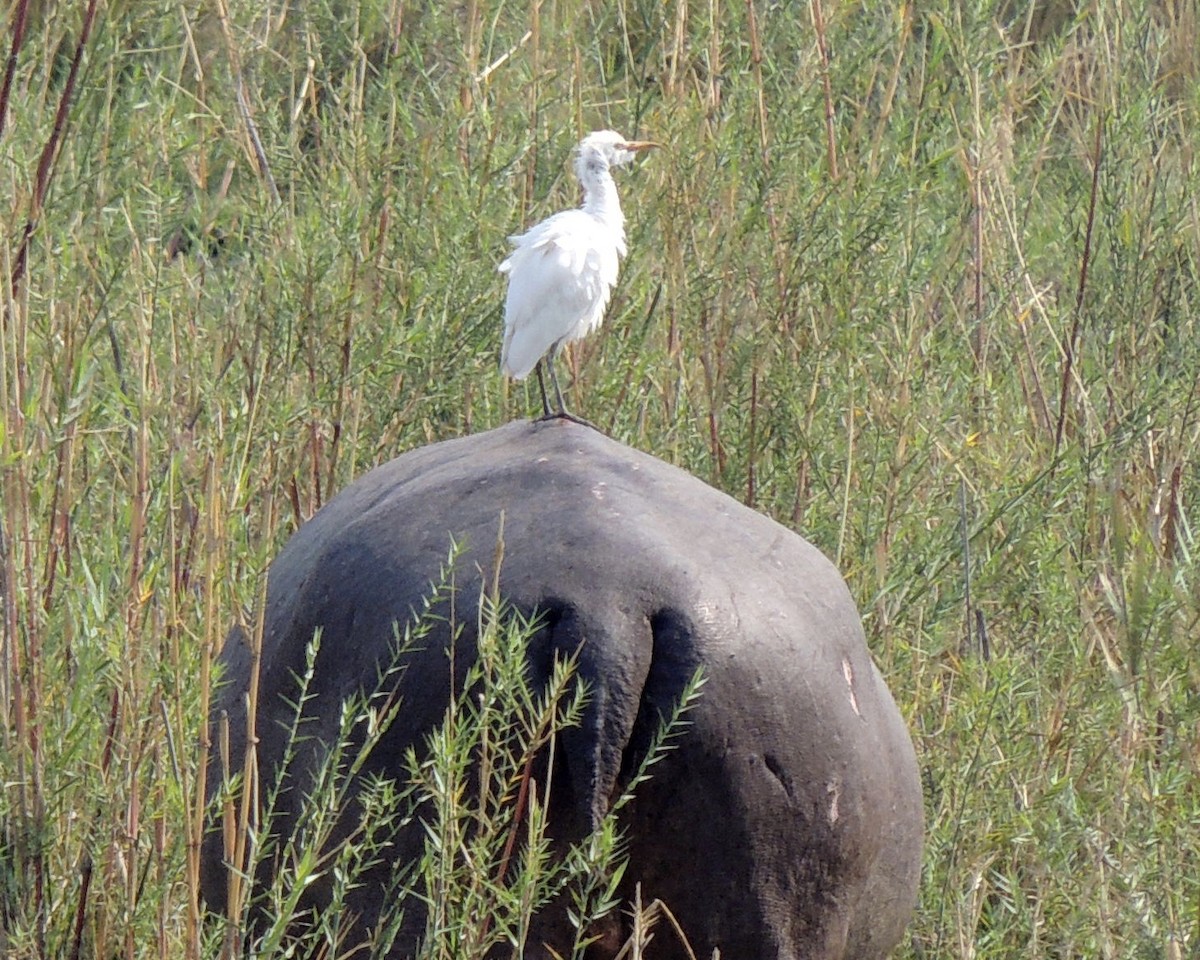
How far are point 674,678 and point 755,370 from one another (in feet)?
6.70

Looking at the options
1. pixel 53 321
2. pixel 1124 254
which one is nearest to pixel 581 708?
pixel 53 321

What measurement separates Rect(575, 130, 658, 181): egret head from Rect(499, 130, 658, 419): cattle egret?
0.60ft

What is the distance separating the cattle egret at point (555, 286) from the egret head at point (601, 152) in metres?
0.18

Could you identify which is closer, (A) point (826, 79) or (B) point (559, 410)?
(B) point (559, 410)

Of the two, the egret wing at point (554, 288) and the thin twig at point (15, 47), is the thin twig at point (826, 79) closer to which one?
the egret wing at point (554, 288)

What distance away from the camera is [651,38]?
15.6ft

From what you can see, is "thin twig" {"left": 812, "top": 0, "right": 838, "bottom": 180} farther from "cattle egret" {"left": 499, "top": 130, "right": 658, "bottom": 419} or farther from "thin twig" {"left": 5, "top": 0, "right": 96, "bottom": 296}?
"thin twig" {"left": 5, "top": 0, "right": 96, "bottom": 296}

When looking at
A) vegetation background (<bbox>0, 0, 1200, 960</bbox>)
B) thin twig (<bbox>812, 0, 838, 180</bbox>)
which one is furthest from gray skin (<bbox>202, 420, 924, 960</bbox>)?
thin twig (<bbox>812, 0, 838, 180</bbox>)

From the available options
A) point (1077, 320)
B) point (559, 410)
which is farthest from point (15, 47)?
point (1077, 320)

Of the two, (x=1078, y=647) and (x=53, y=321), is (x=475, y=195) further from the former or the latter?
(x=1078, y=647)

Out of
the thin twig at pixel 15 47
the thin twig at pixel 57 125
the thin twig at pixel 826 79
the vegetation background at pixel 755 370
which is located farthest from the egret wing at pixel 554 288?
the thin twig at pixel 15 47

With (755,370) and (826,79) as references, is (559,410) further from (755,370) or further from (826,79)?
(826,79)

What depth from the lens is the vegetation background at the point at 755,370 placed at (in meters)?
3.15

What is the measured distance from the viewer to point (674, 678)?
2262mm
